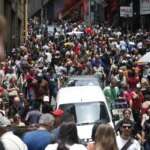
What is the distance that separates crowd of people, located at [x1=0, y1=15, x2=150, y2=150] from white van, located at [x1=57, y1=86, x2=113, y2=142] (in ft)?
1.39

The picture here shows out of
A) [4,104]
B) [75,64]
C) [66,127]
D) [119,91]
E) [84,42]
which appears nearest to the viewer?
[66,127]

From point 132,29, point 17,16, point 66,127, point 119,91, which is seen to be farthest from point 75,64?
point 132,29

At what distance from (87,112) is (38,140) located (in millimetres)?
6978

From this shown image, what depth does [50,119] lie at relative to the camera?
9914mm

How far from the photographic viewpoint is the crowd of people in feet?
26.1

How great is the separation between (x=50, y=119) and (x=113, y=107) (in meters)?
10.00

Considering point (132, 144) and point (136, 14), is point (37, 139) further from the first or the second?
point (136, 14)

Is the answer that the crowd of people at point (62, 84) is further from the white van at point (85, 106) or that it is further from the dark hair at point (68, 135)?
the white van at point (85, 106)

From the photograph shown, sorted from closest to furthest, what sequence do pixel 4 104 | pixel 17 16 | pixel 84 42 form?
pixel 4 104
pixel 84 42
pixel 17 16

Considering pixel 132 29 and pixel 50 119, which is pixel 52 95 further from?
pixel 132 29

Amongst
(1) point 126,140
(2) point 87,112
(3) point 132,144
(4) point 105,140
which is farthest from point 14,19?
(4) point 105,140

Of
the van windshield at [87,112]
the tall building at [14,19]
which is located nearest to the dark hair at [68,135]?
the van windshield at [87,112]

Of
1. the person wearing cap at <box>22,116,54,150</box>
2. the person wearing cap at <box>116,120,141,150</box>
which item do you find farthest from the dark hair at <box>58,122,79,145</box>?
the person wearing cap at <box>116,120,141,150</box>

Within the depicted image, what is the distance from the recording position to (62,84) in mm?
26922
